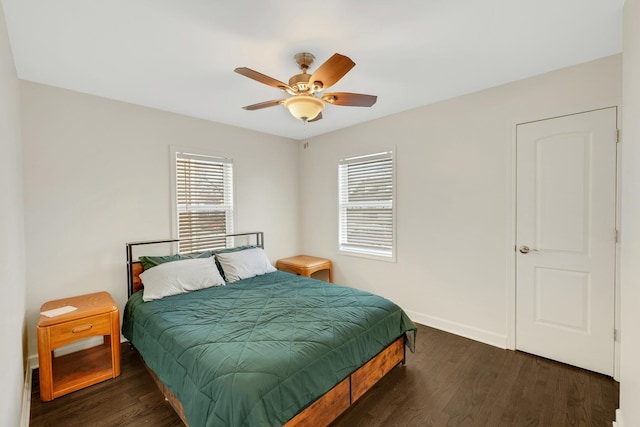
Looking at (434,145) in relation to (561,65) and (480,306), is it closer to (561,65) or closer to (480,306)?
(561,65)

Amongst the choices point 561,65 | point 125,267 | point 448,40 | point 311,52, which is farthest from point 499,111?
point 125,267

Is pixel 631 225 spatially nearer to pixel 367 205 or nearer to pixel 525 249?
pixel 525 249

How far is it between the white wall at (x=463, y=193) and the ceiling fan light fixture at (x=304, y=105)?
1632 mm

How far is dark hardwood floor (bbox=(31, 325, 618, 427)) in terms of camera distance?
6.00 feet

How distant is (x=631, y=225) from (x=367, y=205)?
8.44 feet

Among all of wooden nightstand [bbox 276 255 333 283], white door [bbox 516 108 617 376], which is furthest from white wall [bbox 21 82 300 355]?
white door [bbox 516 108 617 376]

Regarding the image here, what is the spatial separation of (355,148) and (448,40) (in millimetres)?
1992

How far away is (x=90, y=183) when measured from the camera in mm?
2691

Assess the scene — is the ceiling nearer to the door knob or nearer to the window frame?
the window frame

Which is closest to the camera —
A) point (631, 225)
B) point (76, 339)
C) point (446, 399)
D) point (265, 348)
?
point (631, 225)

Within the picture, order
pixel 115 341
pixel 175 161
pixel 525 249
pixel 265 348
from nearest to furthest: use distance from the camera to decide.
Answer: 1. pixel 265 348
2. pixel 115 341
3. pixel 525 249
4. pixel 175 161

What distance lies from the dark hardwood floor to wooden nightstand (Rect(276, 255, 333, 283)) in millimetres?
1750

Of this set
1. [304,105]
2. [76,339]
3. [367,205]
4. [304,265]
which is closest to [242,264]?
[304,265]

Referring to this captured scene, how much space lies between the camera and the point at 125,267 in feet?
9.50
